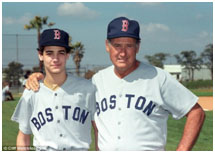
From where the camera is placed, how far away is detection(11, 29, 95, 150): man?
3.21m

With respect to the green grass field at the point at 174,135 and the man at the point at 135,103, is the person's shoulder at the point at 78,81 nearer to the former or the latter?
the man at the point at 135,103

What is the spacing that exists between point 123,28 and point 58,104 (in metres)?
0.88

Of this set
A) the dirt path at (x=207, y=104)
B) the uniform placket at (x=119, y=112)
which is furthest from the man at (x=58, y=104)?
the dirt path at (x=207, y=104)

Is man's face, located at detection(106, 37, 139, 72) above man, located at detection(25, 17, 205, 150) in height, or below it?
above

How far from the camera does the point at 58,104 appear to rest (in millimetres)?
3229

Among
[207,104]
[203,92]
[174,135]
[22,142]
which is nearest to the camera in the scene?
[22,142]

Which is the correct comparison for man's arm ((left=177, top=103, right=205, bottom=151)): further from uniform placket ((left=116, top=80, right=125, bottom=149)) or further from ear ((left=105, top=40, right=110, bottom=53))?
ear ((left=105, top=40, right=110, bottom=53))

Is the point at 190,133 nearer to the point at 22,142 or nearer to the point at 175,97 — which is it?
the point at 175,97

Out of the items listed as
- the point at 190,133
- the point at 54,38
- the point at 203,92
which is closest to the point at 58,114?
the point at 54,38

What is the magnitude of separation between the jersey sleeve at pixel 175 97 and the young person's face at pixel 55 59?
899 millimetres

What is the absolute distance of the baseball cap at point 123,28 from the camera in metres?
3.12

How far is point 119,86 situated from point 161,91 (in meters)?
0.37

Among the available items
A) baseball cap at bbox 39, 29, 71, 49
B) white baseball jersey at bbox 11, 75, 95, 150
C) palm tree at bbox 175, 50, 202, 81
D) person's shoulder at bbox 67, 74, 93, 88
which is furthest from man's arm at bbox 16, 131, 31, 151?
palm tree at bbox 175, 50, 202, 81

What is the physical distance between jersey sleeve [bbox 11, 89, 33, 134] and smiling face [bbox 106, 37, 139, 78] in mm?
856
